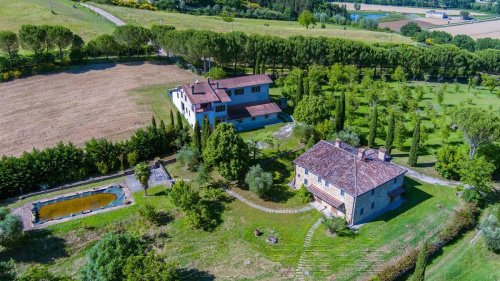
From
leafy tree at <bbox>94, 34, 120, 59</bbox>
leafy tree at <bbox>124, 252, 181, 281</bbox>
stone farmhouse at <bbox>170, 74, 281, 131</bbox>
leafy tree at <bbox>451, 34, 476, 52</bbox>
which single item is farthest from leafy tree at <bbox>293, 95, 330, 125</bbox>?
leafy tree at <bbox>451, 34, 476, 52</bbox>

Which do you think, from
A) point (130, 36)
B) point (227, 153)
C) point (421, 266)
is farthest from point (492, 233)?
point (130, 36)

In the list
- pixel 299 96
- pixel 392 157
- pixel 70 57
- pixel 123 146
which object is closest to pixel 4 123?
pixel 123 146

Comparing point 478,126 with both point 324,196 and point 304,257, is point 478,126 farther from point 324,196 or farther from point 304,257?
point 304,257

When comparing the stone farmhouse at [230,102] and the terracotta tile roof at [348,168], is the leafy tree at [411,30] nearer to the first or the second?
the stone farmhouse at [230,102]

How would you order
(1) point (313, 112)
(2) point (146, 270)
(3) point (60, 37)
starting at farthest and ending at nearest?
1. (3) point (60, 37)
2. (1) point (313, 112)
3. (2) point (146, 270)

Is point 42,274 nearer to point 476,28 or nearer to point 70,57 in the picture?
point 70,57
